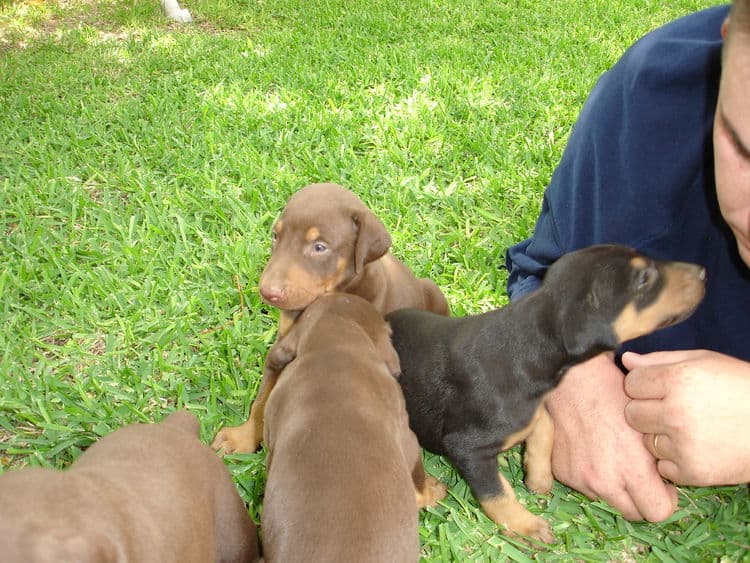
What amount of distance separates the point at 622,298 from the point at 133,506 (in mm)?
1973

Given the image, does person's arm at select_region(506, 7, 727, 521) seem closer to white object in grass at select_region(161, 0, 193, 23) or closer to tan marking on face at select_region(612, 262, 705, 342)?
tan marking on face at select_region(612, 262, 705, 342)

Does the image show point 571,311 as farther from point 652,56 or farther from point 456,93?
point 456,93

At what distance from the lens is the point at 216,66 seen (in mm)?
7332

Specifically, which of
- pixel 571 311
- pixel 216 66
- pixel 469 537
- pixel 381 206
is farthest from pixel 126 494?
pixel 216 66

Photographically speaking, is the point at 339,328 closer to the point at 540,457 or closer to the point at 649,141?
the point at 540,457

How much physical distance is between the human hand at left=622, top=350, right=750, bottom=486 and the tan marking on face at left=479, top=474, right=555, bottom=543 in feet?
1.91

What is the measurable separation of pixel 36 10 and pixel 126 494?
9180mm

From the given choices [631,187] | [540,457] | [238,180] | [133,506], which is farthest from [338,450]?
[238,180]

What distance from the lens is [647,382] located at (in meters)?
2.95

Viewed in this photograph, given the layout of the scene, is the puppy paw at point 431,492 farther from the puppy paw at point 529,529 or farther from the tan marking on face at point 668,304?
the tan marking on face at point 668,304

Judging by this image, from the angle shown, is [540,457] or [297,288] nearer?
[540,457]

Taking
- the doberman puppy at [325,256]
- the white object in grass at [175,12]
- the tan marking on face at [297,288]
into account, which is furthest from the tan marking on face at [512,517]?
the white object in grass at [175,12]

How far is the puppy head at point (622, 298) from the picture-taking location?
2.80 metres

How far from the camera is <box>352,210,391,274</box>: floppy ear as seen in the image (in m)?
3.73
